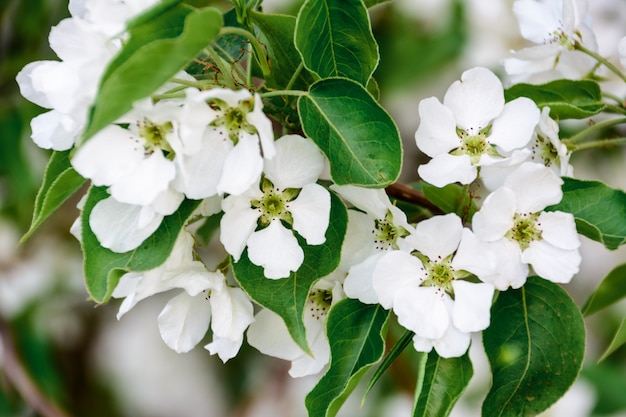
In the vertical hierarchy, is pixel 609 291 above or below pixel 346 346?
below

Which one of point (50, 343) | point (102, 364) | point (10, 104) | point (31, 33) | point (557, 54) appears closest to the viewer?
point (557, 54)

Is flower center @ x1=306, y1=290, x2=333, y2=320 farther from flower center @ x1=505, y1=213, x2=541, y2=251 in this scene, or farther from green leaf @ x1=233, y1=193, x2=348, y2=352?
flower center @ x1=505, y1=213, x2=541, y2=251

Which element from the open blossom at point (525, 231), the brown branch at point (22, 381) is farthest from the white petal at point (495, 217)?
the brown branch at point (22, 381)

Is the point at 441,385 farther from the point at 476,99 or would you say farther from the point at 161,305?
the point at 161,305

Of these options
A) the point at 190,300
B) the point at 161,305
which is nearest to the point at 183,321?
the point at 190,300

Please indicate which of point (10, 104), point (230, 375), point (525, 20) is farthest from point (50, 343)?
point (525, 20)

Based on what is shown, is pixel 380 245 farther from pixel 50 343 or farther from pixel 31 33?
pixel 50 343

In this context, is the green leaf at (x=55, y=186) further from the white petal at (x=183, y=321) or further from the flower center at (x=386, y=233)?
the flower center at (x=386, y=233)
